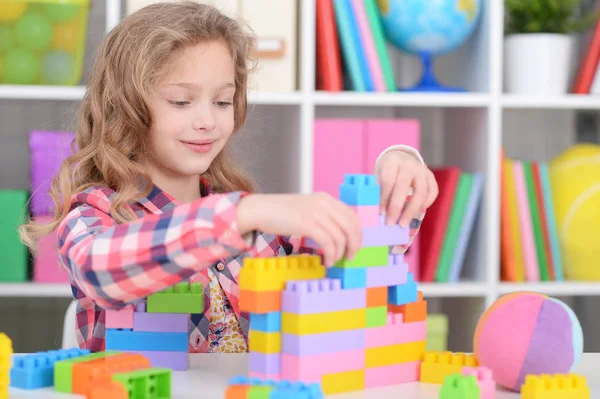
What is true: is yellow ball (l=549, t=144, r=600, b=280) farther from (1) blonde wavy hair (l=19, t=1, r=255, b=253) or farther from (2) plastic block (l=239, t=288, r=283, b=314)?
(2) plastic block (l=239, t=288, r=283, b=314)

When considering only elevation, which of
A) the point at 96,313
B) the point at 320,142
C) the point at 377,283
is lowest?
the point at 96,313

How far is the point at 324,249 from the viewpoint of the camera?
77 centimetres

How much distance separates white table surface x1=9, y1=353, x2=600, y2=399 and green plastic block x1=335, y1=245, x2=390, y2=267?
12cm

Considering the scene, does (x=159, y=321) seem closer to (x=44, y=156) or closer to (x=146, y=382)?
(x=146, y=382)

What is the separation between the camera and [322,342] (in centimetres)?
77

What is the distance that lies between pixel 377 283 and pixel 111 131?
680 mm

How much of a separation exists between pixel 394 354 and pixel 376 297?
6 centimetres

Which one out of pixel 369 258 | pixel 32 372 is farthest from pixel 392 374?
pixel 32 372

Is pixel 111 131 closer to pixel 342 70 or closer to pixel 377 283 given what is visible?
pixel 377 283

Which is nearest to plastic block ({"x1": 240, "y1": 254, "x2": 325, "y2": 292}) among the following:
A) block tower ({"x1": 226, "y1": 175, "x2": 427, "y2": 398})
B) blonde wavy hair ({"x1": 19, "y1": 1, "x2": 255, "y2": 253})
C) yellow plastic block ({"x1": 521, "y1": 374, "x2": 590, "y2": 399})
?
block tower ({"x1": 226, "y1": 175, "x2": 427, "y2": 398})

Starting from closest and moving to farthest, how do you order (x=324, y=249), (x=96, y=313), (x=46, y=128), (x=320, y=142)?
1. (x=324, y=249)
2. (x=96, y=313)
3. (x=320, y=142)
4. (x=46, y=128)

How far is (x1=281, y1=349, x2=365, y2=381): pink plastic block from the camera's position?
0.75 m

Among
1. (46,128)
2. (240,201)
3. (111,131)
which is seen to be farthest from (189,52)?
(46,128)

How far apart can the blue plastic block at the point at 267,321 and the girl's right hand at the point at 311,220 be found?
7 cm
